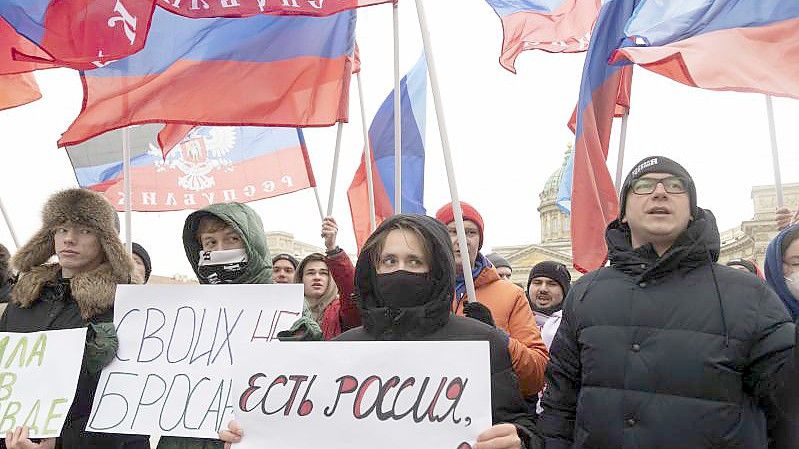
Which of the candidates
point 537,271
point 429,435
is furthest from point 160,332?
point 537,271

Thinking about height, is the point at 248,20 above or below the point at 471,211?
above

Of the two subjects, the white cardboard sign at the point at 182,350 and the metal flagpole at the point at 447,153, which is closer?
the white cardboard sign at the point at 182,350

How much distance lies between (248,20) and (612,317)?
3.49 meters

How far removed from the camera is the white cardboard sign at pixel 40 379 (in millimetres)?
2879

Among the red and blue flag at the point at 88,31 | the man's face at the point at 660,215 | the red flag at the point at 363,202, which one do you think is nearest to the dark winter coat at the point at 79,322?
the red and blue flag at the point at 88,31

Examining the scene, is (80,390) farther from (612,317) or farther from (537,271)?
(537,271)

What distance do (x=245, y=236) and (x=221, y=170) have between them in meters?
3.69

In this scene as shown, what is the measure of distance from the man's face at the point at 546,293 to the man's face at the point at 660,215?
9.55 ft

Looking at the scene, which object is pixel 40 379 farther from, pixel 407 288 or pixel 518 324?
pixel 518 324

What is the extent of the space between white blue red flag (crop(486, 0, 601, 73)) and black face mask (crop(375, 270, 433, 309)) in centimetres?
422

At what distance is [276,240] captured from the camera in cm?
2470

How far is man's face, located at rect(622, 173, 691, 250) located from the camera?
104 inches

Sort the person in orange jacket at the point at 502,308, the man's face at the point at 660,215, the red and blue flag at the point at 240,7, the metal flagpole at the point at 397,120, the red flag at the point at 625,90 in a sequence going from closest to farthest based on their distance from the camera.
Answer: the man's face at the point at 660,215, the person in orange jacket at the point at 502,308, the red and blue flag at the point at 240,7, the metal flagpole at the point at 397,120, the red flag at the point at 625,90

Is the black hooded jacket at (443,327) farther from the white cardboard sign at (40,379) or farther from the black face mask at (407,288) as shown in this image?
the white cardboard sign at (40,379)
